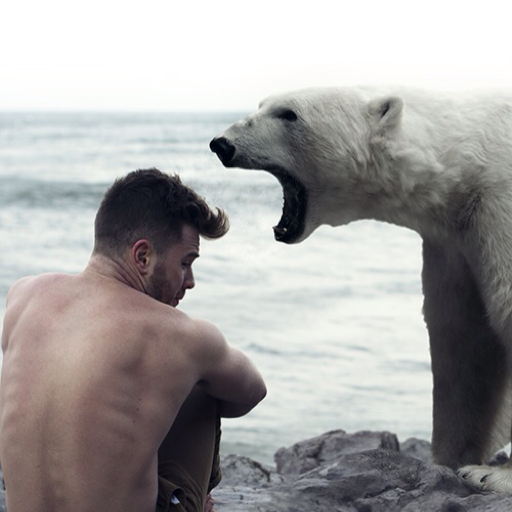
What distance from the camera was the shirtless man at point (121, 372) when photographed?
94.9 inches

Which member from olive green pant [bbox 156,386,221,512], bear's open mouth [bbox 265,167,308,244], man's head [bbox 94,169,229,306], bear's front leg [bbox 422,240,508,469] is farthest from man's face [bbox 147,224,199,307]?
bear's front leg [bbox 422,240,508,469]

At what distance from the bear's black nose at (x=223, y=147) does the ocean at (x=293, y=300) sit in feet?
0.40

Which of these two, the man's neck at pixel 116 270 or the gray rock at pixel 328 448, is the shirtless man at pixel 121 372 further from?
the gray rock at pixel 328 448

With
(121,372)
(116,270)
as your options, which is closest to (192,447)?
(121,372)

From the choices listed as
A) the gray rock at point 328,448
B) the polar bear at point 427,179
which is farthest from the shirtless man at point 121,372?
the gray rock at point 328,448

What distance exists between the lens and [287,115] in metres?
3.53

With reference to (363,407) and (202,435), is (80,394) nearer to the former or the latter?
(202,435)

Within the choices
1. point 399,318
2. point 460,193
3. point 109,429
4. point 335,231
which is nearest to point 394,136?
point 460,193

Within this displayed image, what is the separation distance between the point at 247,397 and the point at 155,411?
338mm

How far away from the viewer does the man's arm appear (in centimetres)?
253

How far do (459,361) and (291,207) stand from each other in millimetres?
800

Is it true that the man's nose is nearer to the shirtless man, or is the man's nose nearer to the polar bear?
the shirtless man

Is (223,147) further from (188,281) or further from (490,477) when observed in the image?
(490,477)

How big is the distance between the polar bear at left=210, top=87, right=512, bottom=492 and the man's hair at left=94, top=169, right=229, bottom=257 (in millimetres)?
855
